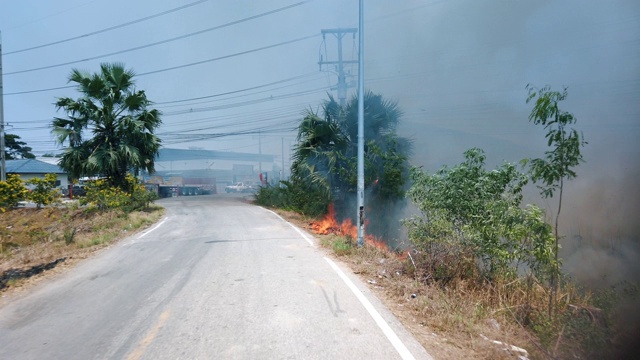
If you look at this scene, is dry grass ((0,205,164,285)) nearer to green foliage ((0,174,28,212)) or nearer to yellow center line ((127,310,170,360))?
green foliage ((0,174,28,212))

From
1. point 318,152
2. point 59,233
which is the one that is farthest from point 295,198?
point 59,233

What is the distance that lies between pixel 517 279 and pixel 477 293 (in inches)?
24.5

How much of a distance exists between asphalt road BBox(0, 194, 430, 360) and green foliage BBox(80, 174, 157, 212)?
7229 millimetres

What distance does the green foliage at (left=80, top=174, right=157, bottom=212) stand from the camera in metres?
14.5

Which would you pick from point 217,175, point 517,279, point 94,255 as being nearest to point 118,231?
point 94,255

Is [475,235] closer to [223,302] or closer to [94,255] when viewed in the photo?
[223,302]

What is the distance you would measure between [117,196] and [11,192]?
3735mm

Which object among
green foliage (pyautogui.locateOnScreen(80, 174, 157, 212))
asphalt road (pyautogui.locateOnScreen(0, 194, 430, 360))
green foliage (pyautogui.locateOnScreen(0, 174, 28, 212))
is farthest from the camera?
green foliage (pyautogui.locateOnScreen(80, 174, 157, 212))

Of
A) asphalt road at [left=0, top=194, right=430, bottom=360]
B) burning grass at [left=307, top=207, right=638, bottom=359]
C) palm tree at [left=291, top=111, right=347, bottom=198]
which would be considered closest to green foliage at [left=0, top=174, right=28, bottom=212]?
asphalt road at [left=0, top=194, right=430, bottom=360]

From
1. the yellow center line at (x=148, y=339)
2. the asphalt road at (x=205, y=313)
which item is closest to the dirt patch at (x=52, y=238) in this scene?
the asphalt road at (x=205, y=313)

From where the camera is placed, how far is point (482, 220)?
6.18 metres

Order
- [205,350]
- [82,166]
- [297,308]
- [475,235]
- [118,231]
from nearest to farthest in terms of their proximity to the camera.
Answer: [205,350], [297,308], [475,235], [118,231], [82,166]

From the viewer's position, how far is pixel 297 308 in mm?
4707

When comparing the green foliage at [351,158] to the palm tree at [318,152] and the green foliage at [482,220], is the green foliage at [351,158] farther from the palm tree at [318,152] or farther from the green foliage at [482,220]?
the green foliage at [482,220]
